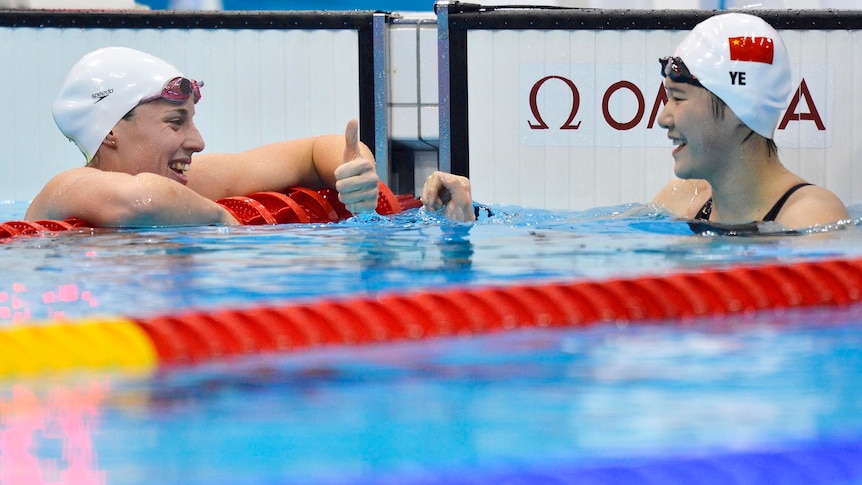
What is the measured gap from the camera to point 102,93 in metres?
3.93

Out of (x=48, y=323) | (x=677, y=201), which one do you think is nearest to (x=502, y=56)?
(x=677, y=201)

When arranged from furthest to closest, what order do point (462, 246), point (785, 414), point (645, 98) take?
point (645, 98) < point (462, 246) < point (785, 414)

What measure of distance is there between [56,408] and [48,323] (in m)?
0.53

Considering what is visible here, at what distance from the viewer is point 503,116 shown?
553 cm

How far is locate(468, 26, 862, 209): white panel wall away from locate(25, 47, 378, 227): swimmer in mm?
1333

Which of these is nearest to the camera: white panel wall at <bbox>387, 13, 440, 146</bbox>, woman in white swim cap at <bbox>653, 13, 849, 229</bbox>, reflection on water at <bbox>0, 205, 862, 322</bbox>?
reflection on water at <bbox>0, 205, 862, 322</bbox>

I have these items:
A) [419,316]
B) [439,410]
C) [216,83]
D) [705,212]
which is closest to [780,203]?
[705,212]

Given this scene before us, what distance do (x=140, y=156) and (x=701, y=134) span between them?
190cm

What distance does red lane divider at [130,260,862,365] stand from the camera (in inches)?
84.0

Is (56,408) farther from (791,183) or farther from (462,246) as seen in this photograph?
(791,183)

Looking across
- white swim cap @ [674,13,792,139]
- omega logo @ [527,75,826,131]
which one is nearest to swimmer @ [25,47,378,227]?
white swim cap @ [674,13,792,139]

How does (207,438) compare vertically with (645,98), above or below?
below

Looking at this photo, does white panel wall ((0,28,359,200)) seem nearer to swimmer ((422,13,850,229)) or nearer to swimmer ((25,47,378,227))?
swimmer ((25,47,378,227))

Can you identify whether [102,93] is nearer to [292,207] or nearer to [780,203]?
[292,207]
